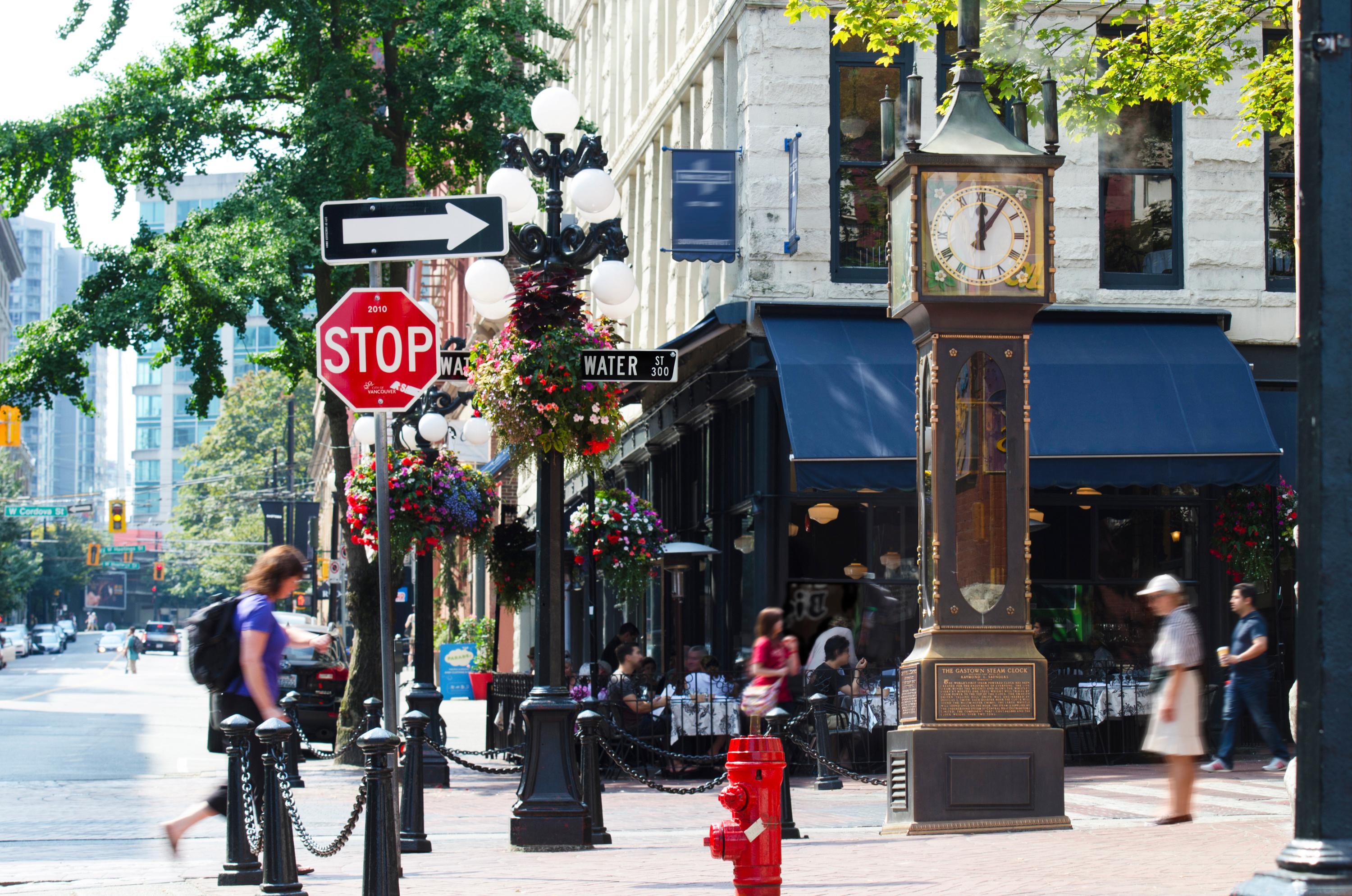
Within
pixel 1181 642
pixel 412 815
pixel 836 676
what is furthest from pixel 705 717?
pixel 1181 642

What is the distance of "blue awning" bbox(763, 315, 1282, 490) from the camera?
17.7 m

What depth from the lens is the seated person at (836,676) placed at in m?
17.2

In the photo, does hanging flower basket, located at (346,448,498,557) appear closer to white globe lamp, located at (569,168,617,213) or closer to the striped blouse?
white globe lamp, located at (569,168,617,213)

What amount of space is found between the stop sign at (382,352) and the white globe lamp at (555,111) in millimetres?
3632

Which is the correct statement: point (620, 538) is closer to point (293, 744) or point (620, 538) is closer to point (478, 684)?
point (293, 744)

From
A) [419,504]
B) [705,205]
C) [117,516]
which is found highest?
[705,205]

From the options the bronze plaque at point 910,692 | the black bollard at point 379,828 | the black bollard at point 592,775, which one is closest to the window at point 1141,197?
the bronze plaque at point 910,692

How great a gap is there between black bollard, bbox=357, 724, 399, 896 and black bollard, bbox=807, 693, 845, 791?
7.23m

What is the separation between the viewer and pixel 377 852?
787 centimetres

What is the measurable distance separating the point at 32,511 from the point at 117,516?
5.39 metres

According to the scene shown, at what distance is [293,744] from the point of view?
1365 centimetres

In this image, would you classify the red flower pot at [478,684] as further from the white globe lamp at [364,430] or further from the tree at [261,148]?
the tree at [261,148]

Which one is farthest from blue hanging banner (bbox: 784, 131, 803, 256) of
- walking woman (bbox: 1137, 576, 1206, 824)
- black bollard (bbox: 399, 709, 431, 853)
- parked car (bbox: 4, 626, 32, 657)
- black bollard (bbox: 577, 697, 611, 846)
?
parked car (bbox: 4, 626, 32, 657)

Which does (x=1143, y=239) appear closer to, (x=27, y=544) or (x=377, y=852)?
(x=377, y=852)
